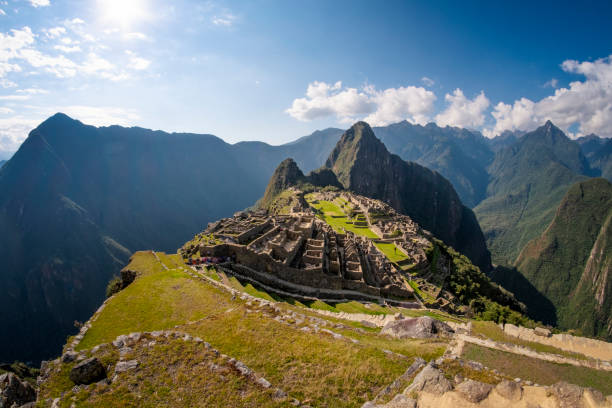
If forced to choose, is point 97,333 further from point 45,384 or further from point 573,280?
point 573,280

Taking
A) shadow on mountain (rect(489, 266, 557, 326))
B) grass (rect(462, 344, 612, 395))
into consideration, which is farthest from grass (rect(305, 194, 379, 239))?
shadow on mountain (rect(489, 266, 557, 326))

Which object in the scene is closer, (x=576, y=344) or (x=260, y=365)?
(x=260, y=365)

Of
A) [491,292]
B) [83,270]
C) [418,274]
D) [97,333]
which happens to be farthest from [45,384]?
[83,270]

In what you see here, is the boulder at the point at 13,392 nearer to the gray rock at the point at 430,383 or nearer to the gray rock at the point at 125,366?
the gray rock at the point at 125,366

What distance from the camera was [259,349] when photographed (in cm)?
1143

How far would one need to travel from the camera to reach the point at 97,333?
563 inches

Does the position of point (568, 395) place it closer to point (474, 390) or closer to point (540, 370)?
point (474, 390)

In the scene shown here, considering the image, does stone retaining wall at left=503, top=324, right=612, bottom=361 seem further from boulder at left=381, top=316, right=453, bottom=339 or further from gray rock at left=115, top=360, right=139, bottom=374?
gray rock at left=115, top=360, right=139, bottom=374

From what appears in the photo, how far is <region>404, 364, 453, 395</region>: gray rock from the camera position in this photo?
8279mm

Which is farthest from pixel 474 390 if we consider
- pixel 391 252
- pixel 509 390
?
pixel 391 252

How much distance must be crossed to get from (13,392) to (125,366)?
138 inches

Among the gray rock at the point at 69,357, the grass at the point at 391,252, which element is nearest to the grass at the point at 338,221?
the grass at the point at 391,252

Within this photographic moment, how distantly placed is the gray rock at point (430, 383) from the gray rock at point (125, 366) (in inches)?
405

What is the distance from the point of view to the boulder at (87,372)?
9555mm
